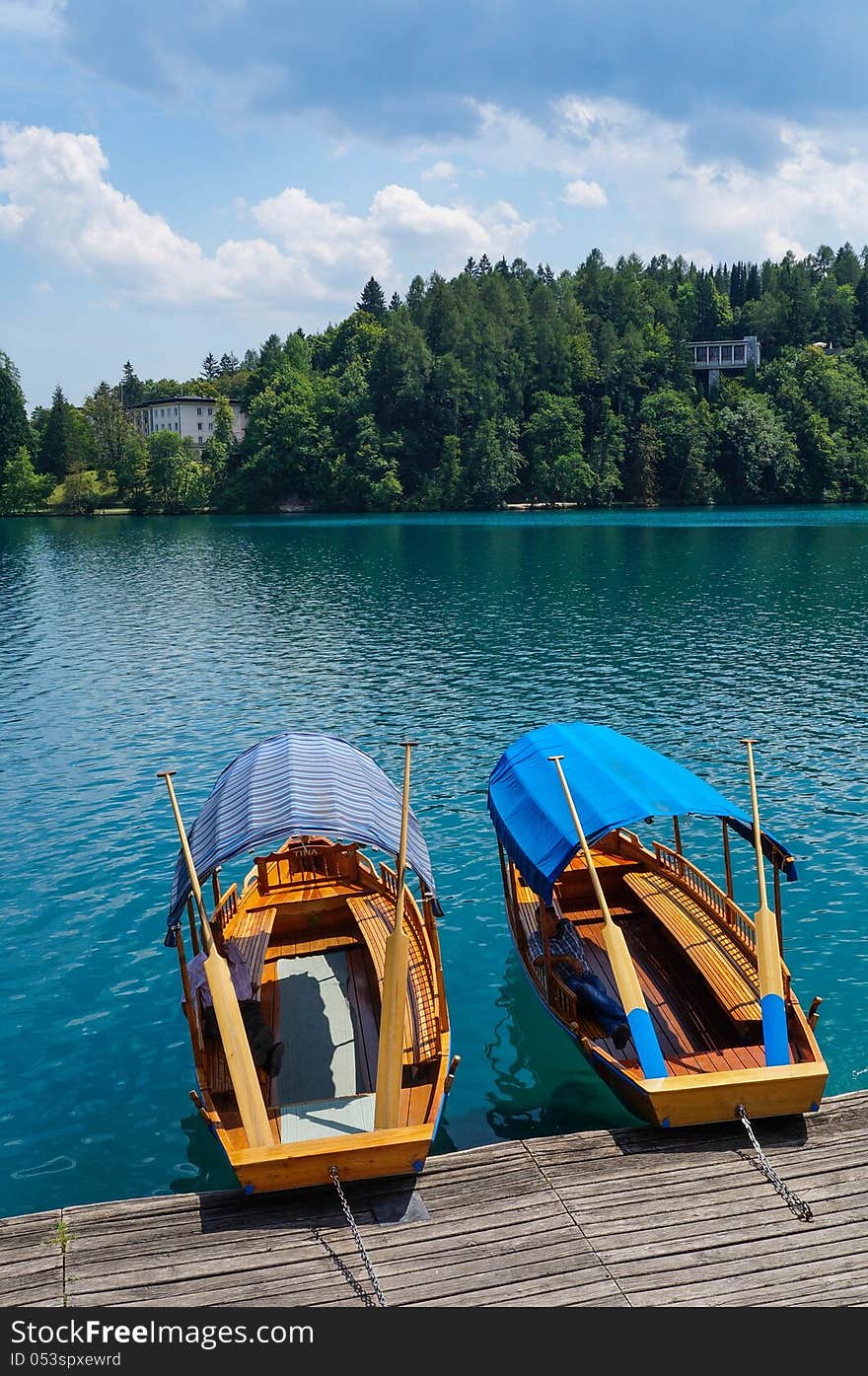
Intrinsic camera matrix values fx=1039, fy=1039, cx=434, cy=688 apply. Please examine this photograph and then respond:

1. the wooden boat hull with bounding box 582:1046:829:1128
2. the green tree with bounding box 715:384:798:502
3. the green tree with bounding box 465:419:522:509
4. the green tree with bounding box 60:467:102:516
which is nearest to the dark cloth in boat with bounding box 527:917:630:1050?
the wooden boat hull with bounding box 582:1046:829:1128

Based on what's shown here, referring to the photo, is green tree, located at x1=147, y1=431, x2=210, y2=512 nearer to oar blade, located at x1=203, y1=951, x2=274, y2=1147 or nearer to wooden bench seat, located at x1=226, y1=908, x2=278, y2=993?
wooden bench seat, located at x1=226, y1=908, x2=278, y2=993

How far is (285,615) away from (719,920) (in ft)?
141

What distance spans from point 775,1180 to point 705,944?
4.83 meters

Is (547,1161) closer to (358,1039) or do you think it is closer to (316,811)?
(358,1039)

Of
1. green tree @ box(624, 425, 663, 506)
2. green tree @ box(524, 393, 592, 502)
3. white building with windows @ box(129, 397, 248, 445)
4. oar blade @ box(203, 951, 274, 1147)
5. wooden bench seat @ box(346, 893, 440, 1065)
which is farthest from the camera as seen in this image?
white building with windows @ box(129, 397, 248, 445)

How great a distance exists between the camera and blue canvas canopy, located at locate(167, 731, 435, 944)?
46.9ft

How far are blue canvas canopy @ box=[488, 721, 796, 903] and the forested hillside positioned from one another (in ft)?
417

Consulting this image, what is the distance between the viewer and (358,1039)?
14141 mm

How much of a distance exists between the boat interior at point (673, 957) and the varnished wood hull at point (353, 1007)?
1.97 metres

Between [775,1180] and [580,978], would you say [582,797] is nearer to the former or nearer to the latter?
[580,978]

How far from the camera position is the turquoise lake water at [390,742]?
1469 centimetres

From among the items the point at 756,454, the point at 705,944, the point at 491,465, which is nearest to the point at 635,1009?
the point at 705,944

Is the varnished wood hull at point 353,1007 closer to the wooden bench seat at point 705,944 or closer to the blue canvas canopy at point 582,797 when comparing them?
the blue canvas canopy at point 582,797
